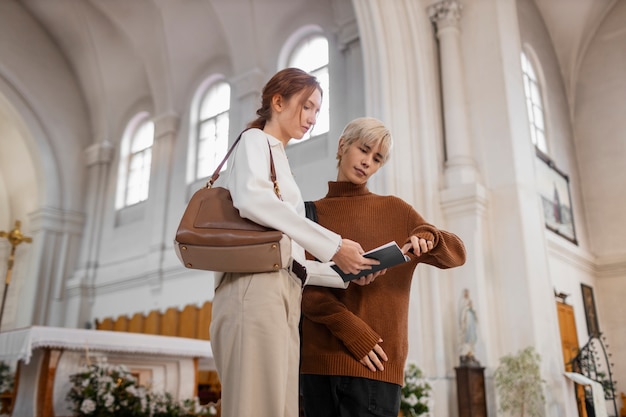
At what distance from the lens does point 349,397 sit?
5.79 feet

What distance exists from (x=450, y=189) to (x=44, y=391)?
16.8ft

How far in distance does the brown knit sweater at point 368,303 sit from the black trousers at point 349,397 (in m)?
0.03

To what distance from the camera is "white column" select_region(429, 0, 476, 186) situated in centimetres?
764

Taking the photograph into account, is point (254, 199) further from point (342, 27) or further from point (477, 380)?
point (342, 27)

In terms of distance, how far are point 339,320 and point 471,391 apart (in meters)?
5.04

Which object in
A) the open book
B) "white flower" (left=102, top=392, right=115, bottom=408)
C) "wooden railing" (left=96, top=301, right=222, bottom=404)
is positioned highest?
"wooden railing" (left=96, top=301, right=222, bottom=404)

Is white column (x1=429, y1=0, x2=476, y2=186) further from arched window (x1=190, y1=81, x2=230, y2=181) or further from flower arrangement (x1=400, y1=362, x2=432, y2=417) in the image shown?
arched window (x1=190, y1=81, x2=230, y2=181)

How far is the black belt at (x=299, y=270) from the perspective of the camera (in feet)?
5.47

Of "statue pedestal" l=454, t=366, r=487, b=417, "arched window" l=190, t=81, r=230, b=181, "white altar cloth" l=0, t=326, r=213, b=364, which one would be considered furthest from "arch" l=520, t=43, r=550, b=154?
"white altar cloth" l=0, t=326, r=213, b=364

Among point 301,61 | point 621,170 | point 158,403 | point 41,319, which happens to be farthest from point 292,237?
point 41,319

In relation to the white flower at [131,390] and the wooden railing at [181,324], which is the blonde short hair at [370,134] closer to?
the white flower at [131,390]

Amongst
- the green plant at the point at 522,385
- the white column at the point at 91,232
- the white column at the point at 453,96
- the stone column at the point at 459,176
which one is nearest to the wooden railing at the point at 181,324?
the white column at the point at 91,232

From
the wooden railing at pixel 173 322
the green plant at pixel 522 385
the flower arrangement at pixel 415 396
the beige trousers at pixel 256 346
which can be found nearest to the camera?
the beige trousers at pixel 256 346

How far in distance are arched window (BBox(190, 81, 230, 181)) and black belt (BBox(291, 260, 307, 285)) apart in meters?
10.5
